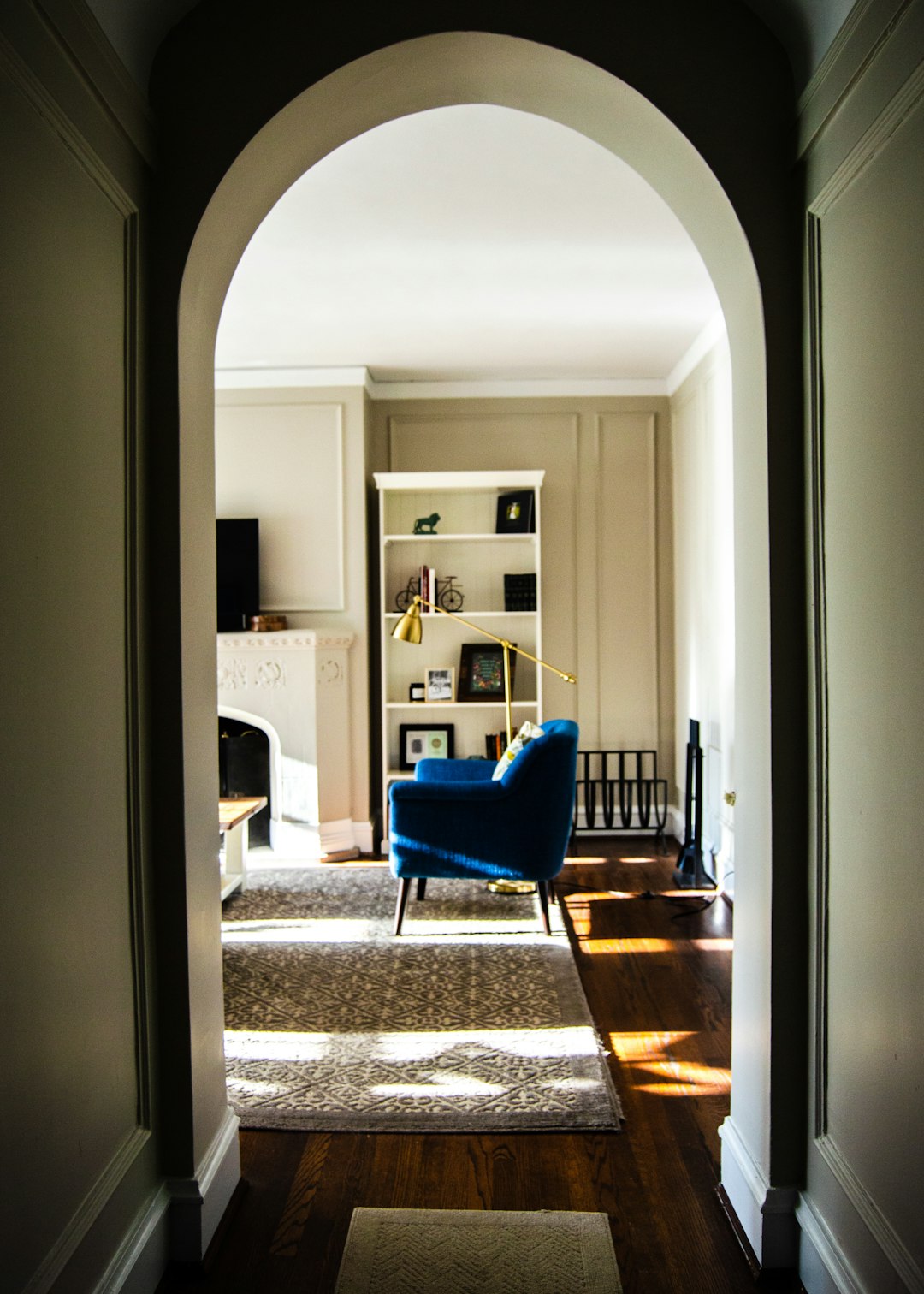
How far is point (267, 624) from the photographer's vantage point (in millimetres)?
5633

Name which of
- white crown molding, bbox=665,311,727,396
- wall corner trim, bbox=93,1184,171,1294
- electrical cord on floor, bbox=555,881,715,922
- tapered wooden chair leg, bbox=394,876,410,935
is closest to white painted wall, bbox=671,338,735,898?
white crown molding, bbox=665,311,727,396

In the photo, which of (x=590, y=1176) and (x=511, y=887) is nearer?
(x=590, y=1176)

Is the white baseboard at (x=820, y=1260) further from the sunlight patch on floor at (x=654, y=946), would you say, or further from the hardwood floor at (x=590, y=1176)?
the sunlight patch on floor at (x=654, y=946)

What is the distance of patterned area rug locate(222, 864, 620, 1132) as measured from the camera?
2.66 m

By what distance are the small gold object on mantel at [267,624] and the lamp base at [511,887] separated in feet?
6.38

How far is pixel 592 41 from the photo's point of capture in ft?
6.27

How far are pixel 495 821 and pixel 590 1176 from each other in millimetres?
1775

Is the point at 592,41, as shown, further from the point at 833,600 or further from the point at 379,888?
the point at 379,888

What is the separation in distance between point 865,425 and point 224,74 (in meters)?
1.44

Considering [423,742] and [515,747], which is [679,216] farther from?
[423,742]

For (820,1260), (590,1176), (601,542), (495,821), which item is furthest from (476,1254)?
(601,542)

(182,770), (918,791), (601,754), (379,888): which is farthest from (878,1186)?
(601,754)

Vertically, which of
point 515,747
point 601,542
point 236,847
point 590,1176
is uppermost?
point 601,542

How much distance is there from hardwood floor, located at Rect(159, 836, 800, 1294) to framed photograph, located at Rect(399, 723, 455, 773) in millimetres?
2714
